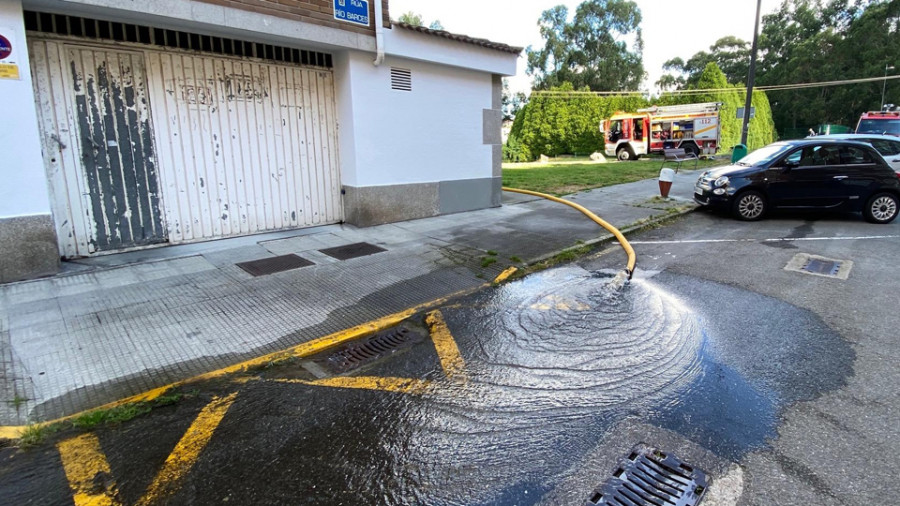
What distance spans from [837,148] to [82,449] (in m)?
12.3

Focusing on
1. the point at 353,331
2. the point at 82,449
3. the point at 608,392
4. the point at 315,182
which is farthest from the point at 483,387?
the point at 315,182

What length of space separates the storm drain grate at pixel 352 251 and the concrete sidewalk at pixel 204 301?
15cm

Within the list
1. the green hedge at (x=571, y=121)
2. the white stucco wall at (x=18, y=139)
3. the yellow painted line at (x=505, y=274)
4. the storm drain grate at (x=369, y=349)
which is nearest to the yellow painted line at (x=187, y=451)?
the storm drain grate at (x=369, y=349)

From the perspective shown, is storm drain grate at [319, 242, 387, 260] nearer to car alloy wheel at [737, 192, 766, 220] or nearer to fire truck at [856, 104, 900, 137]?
car alloy wheel at [737, 192, 766, 220]

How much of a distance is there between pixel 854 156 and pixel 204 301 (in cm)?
1167

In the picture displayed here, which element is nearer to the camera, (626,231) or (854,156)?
(626,231)

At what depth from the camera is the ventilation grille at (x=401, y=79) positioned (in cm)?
861

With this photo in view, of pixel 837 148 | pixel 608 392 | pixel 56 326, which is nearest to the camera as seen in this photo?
pixel 608 392

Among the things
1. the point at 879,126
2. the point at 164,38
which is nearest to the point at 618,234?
the point at 164,38

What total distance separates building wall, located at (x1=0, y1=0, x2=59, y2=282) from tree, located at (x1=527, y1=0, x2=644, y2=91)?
155 feet

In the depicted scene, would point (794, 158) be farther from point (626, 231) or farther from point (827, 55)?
point (827, 55)

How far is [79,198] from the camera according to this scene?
6340 mm

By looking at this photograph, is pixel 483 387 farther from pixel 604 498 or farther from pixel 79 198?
pixel 79 198

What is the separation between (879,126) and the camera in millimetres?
20219
